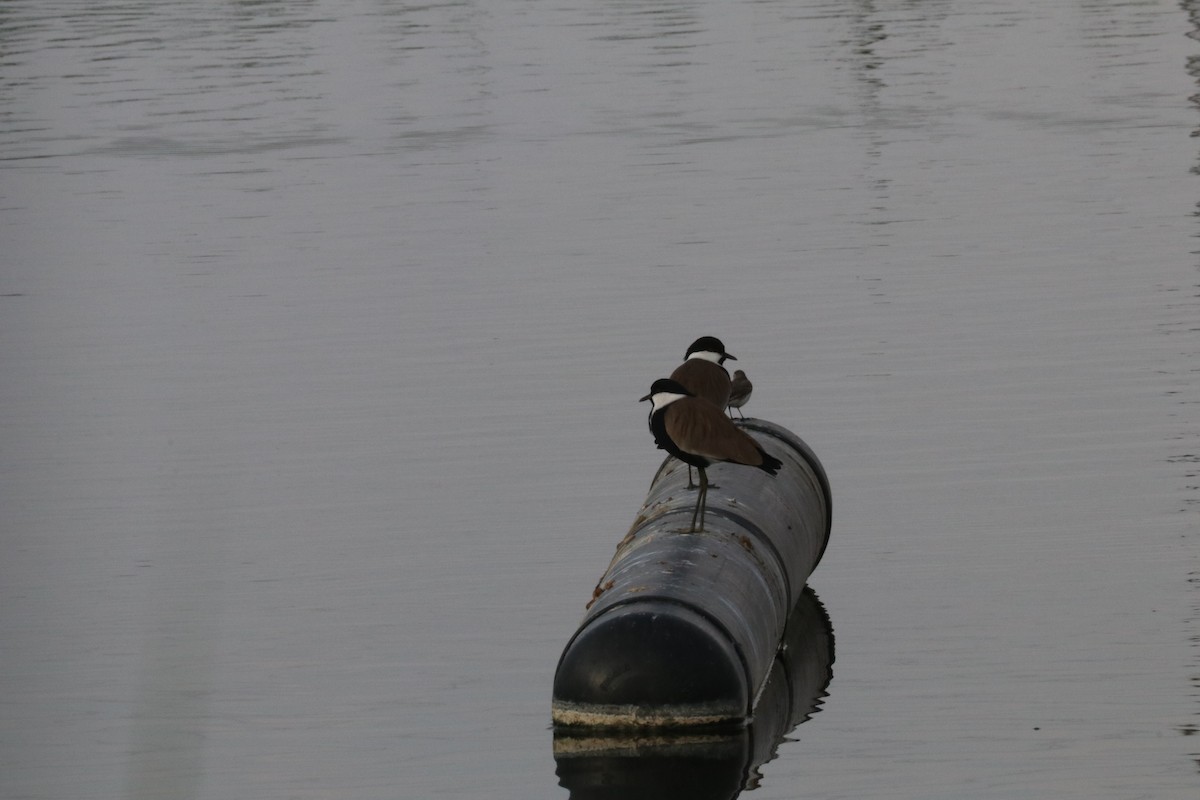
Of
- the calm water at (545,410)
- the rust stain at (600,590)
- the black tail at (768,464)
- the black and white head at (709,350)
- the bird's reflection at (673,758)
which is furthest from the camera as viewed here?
the black and white head at (709,350)

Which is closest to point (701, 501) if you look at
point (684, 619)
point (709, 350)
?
point (684, 619)

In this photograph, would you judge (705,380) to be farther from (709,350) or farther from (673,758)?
(673,758)

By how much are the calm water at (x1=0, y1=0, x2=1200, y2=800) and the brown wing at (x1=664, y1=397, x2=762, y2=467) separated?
164 cm

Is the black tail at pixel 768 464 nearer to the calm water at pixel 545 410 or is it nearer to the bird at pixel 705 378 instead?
the bird at pixel 705 378

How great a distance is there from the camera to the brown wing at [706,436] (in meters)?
13.3

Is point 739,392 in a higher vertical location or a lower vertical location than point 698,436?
lower

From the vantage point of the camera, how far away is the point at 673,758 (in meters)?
12.0

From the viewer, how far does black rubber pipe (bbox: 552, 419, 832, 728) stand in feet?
39.7

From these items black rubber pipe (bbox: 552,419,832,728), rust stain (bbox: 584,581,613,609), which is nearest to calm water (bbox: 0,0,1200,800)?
black rubber pipe (bbox: 552,419,832,728)

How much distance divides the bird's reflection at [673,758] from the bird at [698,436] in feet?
4.81

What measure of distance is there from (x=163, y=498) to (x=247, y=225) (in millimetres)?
15981

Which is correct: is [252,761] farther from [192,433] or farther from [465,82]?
[465,82]

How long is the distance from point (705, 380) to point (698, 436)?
1.59 metres

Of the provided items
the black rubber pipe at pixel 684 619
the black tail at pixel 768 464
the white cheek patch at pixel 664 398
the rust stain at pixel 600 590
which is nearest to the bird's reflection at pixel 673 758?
the black rubber pipe at pixel 684 619
